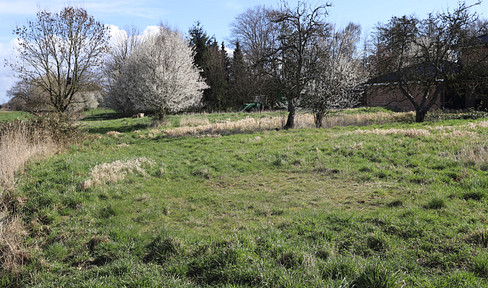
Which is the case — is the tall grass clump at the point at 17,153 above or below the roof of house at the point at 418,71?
below

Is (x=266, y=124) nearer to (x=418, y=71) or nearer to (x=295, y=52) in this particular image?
(x=295, y=52)

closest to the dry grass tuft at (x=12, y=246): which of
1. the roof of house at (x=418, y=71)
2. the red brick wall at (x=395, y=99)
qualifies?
the roof of house at (x=418, y=71)

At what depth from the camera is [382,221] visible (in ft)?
15.0

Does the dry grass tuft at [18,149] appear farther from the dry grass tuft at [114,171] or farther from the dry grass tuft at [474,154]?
the dry grass tuft at [474,154]

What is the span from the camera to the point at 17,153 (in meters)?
8.16

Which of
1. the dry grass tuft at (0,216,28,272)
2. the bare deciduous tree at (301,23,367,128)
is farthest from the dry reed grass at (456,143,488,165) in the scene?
the dry grass tuft at (0,216,28,272)

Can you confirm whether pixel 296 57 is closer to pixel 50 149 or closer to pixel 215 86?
pixel 50 149

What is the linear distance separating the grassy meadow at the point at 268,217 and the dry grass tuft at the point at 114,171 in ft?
0.13

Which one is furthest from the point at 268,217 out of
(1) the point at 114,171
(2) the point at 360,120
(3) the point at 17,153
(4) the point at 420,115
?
(4) the point at 420,115

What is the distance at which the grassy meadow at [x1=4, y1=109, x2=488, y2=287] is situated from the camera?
3.50m

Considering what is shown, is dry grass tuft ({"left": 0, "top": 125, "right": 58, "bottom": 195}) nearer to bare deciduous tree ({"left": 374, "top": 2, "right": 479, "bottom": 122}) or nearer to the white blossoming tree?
the white blossoming tree

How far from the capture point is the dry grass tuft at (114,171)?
6.91 metres

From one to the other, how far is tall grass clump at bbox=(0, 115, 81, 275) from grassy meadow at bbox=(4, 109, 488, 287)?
176 millimetres

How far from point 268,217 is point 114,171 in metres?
4.46
